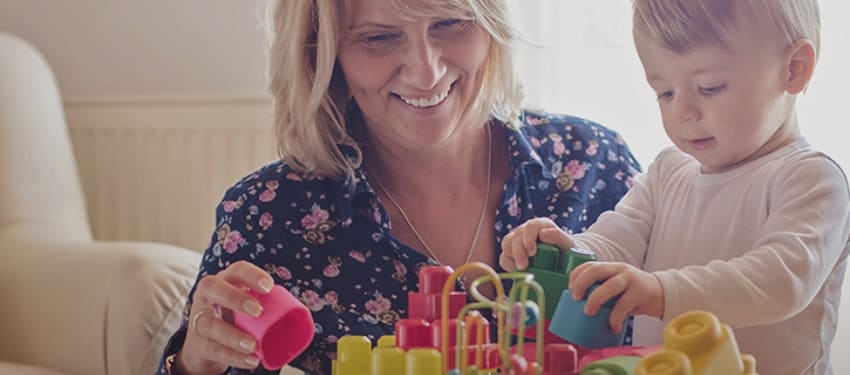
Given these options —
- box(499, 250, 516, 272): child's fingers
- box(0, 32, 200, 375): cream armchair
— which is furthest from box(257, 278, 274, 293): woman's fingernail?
box(0, 32, 200, 375): cream armchair

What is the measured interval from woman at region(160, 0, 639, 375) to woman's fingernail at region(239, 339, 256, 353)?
0.87ft

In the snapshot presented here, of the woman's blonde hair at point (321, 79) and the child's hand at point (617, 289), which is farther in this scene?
the woman's blonde hair at point (321, 79)

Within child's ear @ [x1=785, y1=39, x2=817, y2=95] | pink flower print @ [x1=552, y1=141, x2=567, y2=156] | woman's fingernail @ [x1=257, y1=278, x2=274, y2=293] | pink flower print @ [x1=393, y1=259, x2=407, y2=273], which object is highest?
child's ear @ [x1=785, y1=39, x2=817, y2=95]

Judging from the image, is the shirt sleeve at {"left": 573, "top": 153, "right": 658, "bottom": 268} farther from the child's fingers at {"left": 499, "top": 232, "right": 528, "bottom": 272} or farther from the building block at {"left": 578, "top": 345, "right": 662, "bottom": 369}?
the building block at {"left": 578, "top": 345, "right": 662, "bottom": 369}

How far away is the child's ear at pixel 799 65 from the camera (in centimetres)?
105

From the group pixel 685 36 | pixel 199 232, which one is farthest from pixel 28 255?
pixel 685 36

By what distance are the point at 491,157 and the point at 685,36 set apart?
0.65m

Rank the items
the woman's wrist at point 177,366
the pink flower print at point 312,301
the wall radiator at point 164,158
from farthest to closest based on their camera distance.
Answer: the wall radiator at point 164,158, the pink flower print at point 312,301, the woman's wrist at point 177,366

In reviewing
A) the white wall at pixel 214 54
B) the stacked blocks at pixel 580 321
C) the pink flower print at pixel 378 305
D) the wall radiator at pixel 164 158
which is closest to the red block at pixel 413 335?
the stacked blocks at pixel 580 321

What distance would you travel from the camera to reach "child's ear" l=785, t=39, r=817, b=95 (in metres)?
1.05

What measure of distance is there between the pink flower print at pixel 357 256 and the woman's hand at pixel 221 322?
0.24 m

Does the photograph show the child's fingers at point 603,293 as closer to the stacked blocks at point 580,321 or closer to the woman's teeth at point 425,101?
the stacked blocks at point 580,321

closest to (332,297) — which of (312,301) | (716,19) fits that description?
(312,301)

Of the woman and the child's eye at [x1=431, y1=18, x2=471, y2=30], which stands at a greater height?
the child's eye at [x1=431, y1=18, x2=471, y2=30]
